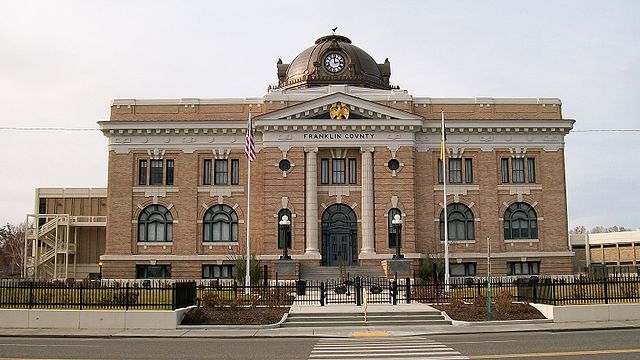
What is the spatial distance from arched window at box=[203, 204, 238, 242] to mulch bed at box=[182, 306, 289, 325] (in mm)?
23036

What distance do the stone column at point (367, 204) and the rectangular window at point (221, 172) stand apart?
398 inches

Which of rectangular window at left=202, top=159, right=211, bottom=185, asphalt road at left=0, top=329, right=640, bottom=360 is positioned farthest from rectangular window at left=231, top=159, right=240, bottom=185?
asphalt road at left=0, top=329, right=640, bottom=360

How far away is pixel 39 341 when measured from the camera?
22.0 meters

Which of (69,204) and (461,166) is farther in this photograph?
(69,204)

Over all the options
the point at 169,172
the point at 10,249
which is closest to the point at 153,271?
the point at 169,172

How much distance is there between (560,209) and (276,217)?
2094 centimetres

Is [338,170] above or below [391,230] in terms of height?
above

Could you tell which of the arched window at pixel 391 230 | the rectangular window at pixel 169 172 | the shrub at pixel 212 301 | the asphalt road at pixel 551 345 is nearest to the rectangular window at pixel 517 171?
the arched window at pixel 391 230

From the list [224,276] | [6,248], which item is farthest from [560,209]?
[6,248]

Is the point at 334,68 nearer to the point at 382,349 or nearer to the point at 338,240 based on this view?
the point at 338,240

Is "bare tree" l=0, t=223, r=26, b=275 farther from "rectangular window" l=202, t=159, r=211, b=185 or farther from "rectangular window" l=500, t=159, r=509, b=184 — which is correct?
"rectangular window" l=500, t=159, r=509, b=184

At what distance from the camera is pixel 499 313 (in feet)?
89.1

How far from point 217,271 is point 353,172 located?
12.2 metres

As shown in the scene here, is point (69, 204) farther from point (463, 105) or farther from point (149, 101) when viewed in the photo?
point (463, 105)
